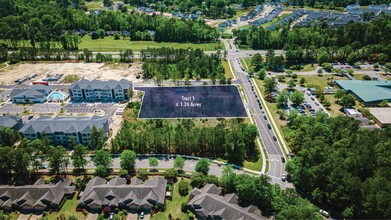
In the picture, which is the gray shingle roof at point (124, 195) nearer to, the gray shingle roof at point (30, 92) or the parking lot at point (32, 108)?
the parking lot at point (32, 108)

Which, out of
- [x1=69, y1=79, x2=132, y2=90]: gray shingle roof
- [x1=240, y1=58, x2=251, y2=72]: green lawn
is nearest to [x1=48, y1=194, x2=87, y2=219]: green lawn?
[x1=69, y1=79, x2=132, y2=90]: gray shingle roof

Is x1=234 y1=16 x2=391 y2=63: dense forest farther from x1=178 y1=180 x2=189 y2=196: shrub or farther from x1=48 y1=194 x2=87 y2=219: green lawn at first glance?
x1=48 y1=194 x2=87 y2=219: green lawn

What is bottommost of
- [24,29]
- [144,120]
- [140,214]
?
[140,214]

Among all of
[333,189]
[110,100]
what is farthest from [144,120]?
[333,189]

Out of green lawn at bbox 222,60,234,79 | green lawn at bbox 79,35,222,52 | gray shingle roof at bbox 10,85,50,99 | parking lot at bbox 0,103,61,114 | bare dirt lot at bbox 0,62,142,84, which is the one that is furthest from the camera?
green lawn at bbox 79,35,222,52

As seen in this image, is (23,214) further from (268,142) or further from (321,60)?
(321,60)

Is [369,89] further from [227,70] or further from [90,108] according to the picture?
[90,108]
